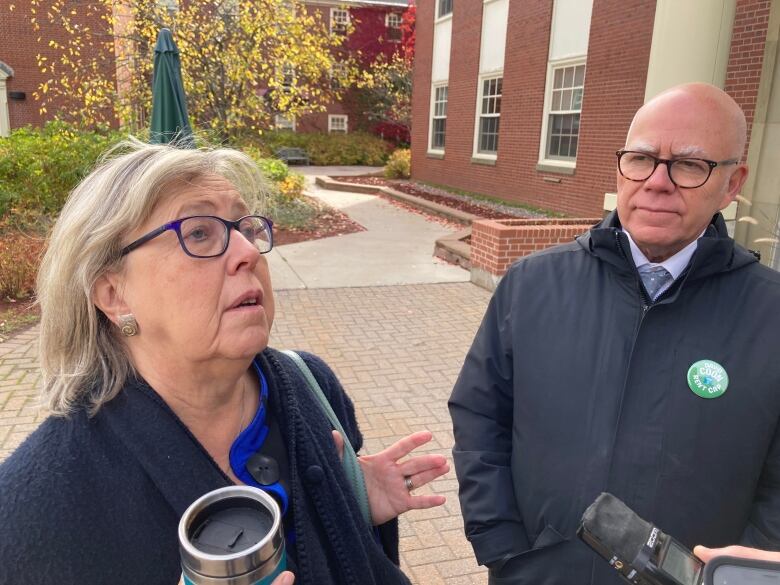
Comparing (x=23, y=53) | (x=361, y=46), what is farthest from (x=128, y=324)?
(x=361, y=46)

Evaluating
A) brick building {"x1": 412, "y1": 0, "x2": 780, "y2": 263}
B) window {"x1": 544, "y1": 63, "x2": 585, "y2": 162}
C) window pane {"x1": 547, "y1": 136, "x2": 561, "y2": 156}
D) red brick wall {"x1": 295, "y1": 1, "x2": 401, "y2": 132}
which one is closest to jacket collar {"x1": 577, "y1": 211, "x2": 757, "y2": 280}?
Result: brick building {"x1": 412, "y1": 0, "x2": 780, "y2": 263}

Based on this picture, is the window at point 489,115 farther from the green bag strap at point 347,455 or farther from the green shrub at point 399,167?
the green bag strap at point 347,455

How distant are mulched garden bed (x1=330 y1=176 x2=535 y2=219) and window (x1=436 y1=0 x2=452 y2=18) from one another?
5.48 metres

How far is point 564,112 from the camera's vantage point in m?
13.1

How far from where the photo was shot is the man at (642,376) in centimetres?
160

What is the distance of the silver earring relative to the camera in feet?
4.64

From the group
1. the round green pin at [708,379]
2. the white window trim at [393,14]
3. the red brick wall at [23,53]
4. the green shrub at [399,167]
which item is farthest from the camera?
the white window trim at [393,14]

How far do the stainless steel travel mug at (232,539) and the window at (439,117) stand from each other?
62.0ft

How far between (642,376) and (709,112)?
0.80 metres

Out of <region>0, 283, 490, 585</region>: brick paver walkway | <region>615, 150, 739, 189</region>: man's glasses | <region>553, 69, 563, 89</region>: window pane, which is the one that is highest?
<region>553, 69, 563, 89</region>: window pane

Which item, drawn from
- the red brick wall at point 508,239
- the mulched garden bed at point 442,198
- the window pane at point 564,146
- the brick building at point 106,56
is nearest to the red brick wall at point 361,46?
the brick building at point 106,56

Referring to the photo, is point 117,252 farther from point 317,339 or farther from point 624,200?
point 317,339

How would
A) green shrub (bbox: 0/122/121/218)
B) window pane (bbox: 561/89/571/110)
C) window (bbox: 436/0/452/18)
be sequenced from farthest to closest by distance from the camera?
window (bbox: 436/0/452/18) < window pane (bbox: 561/89/571/110) < green shrub (bbox: 0/122/121/218)

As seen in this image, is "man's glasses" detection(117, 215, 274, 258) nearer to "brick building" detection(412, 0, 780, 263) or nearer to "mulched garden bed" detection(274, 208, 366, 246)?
"brick building" detection(412, 0, 780, 263)
